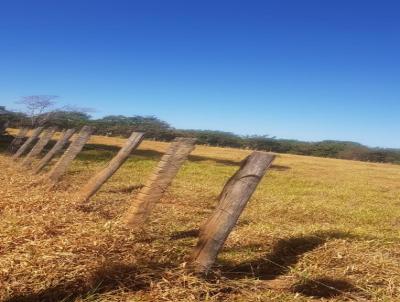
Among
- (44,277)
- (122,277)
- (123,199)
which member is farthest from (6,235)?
(123,199)

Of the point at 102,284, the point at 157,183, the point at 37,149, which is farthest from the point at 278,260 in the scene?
the point at 37,149

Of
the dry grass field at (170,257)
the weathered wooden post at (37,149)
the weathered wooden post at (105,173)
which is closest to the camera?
the dry grass field at (170,257)

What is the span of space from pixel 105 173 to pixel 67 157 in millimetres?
2415

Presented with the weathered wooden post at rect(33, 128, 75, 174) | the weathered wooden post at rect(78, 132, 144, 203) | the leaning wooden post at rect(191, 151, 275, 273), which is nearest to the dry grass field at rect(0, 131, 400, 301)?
the leaning wooden post at rect(191, 151, 275, 273)

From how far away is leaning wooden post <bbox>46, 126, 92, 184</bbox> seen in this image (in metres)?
9.79

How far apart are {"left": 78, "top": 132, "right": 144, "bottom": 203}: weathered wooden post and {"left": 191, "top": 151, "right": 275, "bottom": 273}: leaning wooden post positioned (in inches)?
151

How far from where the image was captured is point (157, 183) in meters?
6.07

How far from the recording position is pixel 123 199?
8742 mm

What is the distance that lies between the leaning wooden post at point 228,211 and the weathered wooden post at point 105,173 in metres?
3.83

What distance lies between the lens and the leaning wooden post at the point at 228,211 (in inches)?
168

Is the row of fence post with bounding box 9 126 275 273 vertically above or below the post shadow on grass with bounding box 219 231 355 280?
above

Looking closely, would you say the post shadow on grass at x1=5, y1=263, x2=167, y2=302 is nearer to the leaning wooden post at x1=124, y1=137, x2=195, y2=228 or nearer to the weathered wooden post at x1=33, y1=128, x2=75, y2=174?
the leaning wooden post at x1=124, y1=137, x2=195, y2=228

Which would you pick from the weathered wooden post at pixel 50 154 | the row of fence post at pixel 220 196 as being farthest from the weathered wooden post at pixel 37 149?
the row of fence post at pixel 220 196

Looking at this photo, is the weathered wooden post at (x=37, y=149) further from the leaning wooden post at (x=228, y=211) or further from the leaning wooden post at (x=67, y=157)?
the leaning wooden post at (x=228, y=211)
